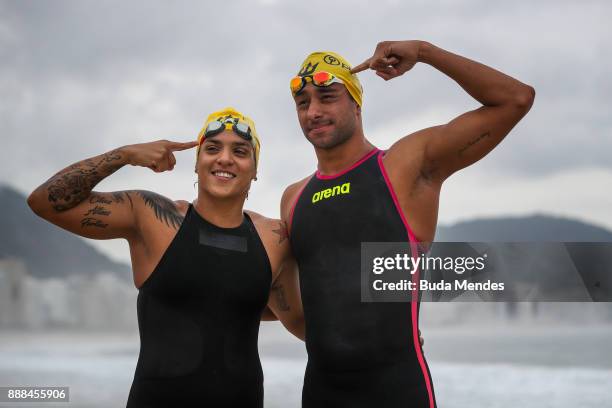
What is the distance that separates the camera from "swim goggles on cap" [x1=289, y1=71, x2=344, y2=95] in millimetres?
5266

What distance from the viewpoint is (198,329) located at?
182 inches

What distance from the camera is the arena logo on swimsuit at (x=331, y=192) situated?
514 cm

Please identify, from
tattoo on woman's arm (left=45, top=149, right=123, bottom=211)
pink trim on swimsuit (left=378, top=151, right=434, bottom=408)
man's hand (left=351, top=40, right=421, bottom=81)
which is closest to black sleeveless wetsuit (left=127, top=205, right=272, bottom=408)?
tattoo on woman's arm (left=45, top=149, right=123, bottom=211)

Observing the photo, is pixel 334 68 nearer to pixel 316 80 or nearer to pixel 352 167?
pixel 316 80

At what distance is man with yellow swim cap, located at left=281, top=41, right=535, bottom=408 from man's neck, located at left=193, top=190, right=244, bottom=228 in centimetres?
56

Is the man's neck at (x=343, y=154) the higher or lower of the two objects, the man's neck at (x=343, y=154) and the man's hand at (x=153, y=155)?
the higher

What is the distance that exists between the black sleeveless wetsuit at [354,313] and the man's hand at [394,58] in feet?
2.51

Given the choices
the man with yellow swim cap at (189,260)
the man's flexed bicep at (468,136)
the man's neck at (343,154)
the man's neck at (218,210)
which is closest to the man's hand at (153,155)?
the man with yellow swim cap at (189,260)

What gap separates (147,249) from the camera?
4.79 m

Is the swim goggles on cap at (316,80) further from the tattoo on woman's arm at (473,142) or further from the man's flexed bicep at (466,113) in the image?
the tattoo on woman's arm at (473,142)

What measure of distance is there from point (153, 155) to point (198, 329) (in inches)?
55.0

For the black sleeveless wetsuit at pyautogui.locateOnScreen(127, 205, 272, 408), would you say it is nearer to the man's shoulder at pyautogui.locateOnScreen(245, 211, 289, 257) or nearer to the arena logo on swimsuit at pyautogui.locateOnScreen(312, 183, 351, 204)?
the man's shoulder at pyautogui.locateOnScreen(245, 211, 289, 257)

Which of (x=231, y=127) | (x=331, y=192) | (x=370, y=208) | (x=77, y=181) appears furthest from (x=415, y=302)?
(x=77, y=181)

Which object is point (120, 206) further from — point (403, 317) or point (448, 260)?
point (448, 260)
